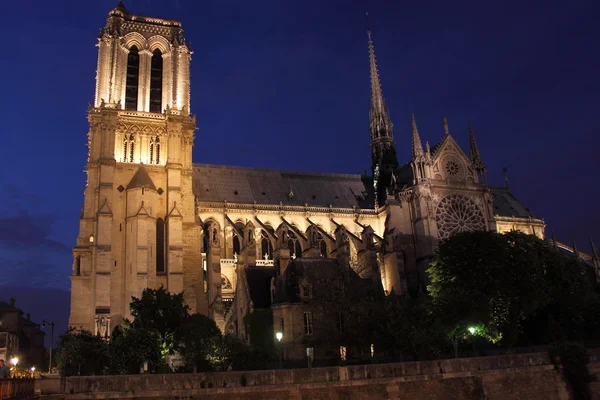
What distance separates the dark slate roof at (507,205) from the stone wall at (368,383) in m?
36.4

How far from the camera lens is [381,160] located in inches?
2650

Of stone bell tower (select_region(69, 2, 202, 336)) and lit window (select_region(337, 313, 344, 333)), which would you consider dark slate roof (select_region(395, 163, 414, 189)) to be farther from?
lit window (select_region(337, 313, 344, 333))

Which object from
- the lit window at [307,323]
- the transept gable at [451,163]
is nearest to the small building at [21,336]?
the lit window at [307,323]

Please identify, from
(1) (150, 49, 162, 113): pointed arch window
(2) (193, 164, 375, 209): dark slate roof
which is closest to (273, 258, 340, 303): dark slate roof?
(2) (193, 164, 375, 209): dark slate roof

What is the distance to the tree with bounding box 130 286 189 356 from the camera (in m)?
33.8

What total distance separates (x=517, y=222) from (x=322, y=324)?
40811mm

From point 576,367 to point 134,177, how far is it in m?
34.6

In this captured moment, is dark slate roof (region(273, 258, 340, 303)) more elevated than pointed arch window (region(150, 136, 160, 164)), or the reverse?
pointed arch window (region(150, 136, 160, 164))

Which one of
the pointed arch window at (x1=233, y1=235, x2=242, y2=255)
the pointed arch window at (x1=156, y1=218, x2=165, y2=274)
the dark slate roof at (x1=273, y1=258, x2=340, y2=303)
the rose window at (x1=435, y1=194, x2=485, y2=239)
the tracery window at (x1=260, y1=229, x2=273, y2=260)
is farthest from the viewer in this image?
the rose window at (x1=435, y1=194, x2=485, y2=239)

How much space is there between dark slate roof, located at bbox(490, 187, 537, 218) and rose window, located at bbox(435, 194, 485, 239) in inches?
414

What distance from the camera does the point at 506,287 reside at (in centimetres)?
3922

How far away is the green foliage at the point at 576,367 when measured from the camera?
105 ft

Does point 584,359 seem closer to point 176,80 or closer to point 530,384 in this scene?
point 530,384

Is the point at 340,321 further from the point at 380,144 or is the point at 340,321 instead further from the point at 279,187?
the point at 380,144
